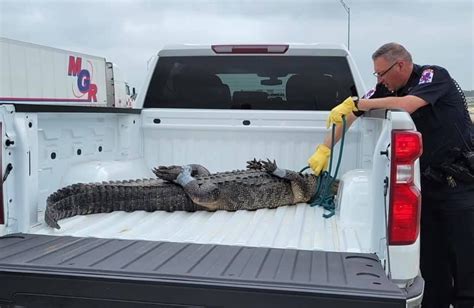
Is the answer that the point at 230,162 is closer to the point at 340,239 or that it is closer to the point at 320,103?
the point at 320,103

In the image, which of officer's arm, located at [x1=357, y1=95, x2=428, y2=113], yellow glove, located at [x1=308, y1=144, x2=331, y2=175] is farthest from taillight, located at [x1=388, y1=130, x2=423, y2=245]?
yellow glove, located at [x1=308, y1=144, x2=331, y2=175]

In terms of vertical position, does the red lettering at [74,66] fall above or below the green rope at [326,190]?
above

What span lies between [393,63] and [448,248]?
1.36 meters

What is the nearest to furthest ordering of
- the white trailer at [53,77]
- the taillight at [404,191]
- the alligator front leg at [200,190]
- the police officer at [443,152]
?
the taillight at [404,191] < the police officer at [443,152] < the alligator front leg at [200,190] < the white trailer at [53,77]

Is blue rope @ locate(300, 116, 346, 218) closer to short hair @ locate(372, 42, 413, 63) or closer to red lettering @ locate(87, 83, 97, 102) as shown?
short hair @ locate(372, 42, 413, 63)

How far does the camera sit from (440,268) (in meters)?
3.96

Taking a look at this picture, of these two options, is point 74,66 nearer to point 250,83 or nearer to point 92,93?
point 92,93

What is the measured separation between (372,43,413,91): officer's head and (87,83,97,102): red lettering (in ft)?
54.7

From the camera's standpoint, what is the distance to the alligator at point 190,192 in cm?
351

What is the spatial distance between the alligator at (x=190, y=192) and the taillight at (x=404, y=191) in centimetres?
158

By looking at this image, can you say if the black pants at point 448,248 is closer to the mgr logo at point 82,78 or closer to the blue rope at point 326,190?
the blue rope at point 326,190

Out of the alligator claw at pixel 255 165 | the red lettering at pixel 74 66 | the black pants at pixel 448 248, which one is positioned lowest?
the black pants at pixel 448 248

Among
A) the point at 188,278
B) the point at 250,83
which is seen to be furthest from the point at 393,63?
the point at 188,278

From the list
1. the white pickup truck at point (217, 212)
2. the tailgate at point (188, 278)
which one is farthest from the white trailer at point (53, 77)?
the tailgate at point (188, 278)
